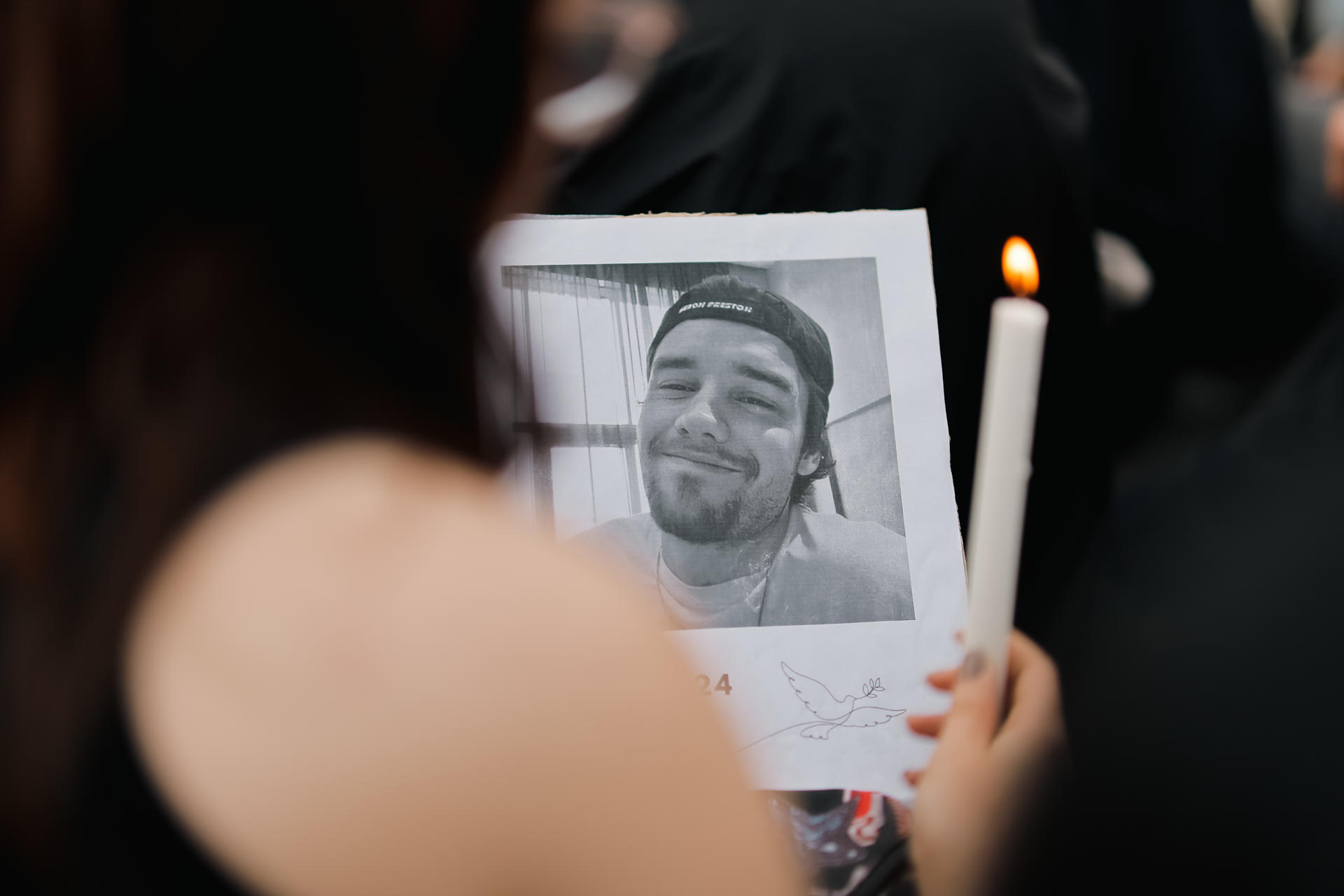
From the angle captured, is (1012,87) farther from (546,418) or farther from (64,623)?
(64,623)

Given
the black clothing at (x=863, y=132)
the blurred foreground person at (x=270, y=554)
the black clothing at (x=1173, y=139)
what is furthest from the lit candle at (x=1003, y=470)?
the black clothing at (x=1173, y=139)

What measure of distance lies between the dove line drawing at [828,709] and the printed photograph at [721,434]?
0.10ft

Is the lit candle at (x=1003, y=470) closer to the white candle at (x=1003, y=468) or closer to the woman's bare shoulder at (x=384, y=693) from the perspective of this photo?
the white candle at (x=1003, y=468)

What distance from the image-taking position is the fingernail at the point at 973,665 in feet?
1.35

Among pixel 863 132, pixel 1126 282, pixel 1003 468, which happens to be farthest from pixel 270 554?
pixel 1126 282

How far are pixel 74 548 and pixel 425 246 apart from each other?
5.3 inches

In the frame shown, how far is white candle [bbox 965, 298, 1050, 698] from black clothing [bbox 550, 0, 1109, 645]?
0.25 metres

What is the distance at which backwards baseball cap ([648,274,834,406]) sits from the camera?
0.58 m

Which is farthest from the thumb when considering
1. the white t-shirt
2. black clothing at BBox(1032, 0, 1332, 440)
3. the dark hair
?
black clothing at BBox(1032, 0, 1332, 440)

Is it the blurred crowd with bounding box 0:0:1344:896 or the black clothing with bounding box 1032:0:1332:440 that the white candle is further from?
the black clothing with bounding box 1032:0:1332:440

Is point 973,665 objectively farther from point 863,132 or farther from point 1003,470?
point 863,132

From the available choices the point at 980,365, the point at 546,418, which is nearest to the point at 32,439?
the point at 546,418

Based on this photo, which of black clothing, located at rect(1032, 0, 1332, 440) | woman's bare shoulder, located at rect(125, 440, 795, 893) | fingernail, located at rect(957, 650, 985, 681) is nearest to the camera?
woman's bare shoulder, located at rect(125, 440, 795, 893)

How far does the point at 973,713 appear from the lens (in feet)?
1.42
